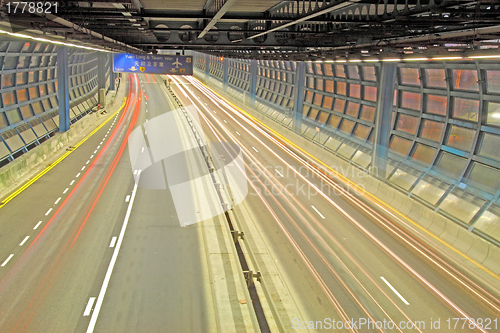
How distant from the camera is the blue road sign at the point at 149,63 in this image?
34438mm

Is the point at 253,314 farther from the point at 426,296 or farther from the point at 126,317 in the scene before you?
the point at 426,296

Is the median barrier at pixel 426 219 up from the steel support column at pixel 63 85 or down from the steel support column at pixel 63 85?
down

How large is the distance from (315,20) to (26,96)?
28220 millimetres

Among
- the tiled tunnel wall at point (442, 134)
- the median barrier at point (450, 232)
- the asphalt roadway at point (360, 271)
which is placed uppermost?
the tiled tunnel wall at point (442, 134)

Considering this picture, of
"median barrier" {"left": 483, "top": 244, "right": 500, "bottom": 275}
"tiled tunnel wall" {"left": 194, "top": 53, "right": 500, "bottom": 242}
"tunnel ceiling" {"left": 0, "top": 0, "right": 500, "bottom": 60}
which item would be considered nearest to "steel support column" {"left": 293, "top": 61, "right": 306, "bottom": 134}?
"tiled tunnel wall" {"left": 194, "top": 53, "right": 500, "bottom": 242}

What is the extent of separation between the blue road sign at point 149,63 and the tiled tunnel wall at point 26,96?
18.3 ft

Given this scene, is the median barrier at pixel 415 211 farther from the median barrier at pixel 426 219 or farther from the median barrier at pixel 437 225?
the median barrier at pixel 437 225

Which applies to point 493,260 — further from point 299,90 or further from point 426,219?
point 299,90

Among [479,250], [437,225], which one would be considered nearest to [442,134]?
[437,225]

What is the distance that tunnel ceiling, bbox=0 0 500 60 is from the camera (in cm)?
1185

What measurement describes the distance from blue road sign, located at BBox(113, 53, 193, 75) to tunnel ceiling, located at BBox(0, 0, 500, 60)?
10369mm

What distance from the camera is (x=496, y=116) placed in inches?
A: 775

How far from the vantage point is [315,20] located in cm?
1391

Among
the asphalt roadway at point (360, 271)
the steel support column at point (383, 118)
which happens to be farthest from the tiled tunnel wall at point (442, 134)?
the asphalt roadway at point (360, 271)
